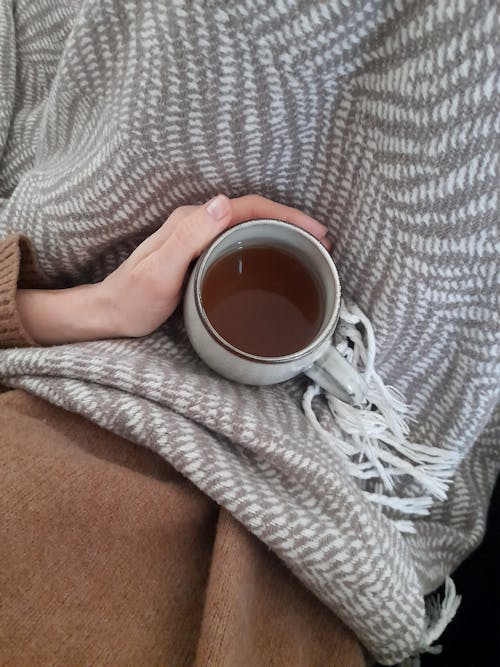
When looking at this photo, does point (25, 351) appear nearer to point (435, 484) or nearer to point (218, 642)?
point (218, 642)

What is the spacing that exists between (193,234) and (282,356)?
0.48 feet

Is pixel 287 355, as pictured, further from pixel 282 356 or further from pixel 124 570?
pixel 124 570

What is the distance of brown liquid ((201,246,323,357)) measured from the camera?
1.82ft

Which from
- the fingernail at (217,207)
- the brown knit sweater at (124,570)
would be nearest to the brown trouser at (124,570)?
the brown knit sweater at (124,570)

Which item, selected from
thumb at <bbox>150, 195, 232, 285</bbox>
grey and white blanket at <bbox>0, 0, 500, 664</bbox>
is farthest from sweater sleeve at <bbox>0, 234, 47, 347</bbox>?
thumb at <bbox>150, 195, 232, 285</bbox>

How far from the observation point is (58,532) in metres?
0.46

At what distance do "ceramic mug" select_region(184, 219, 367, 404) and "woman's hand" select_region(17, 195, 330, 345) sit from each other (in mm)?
27

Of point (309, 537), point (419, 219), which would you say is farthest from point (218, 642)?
point (419, 219)

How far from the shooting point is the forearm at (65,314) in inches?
24.1

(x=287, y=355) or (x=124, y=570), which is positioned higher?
(x=287, y=355)

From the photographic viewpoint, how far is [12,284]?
22.9 inches

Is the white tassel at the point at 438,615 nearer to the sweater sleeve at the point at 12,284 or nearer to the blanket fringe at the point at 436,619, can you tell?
the blanket fringe at the point at 436,619

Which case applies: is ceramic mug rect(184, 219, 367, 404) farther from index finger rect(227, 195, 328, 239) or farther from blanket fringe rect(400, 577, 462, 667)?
blanket fringe rect(400, 577, 462, 667)

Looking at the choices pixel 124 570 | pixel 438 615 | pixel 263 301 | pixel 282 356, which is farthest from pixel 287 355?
pixel 438 615
